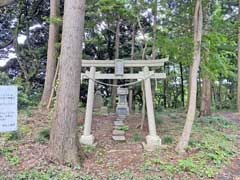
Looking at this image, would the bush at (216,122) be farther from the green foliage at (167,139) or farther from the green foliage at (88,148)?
the green foliage at (88,148)

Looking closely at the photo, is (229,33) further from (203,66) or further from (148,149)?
(148,149)

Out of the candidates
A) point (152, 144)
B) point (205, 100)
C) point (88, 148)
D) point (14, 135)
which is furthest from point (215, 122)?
point (14, 135)

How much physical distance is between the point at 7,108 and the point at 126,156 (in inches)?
121

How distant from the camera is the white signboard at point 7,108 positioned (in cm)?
398

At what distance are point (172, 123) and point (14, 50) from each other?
30.6 feet

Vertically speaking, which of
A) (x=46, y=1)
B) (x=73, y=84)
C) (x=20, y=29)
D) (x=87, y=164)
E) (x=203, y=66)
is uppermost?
(x=46, y=1)

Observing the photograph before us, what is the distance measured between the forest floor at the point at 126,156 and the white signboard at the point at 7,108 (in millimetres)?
1069

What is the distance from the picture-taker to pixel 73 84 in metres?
5.42

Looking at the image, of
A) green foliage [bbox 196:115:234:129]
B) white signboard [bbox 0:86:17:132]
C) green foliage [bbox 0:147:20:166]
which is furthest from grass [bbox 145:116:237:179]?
white signboard [bbox 0:86:17:132]

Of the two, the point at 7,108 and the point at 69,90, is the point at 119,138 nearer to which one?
the point at 69,90

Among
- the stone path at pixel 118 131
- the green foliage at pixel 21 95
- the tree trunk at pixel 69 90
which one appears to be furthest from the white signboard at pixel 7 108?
the green foliage at pixel 21 95

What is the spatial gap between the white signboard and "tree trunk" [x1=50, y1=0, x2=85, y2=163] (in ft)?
4.39

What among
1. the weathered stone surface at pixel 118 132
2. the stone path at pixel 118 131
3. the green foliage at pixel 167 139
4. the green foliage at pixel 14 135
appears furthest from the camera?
the weathered stone surface at pixel 118 132

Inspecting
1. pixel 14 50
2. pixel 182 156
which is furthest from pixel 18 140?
pixel 14 50
